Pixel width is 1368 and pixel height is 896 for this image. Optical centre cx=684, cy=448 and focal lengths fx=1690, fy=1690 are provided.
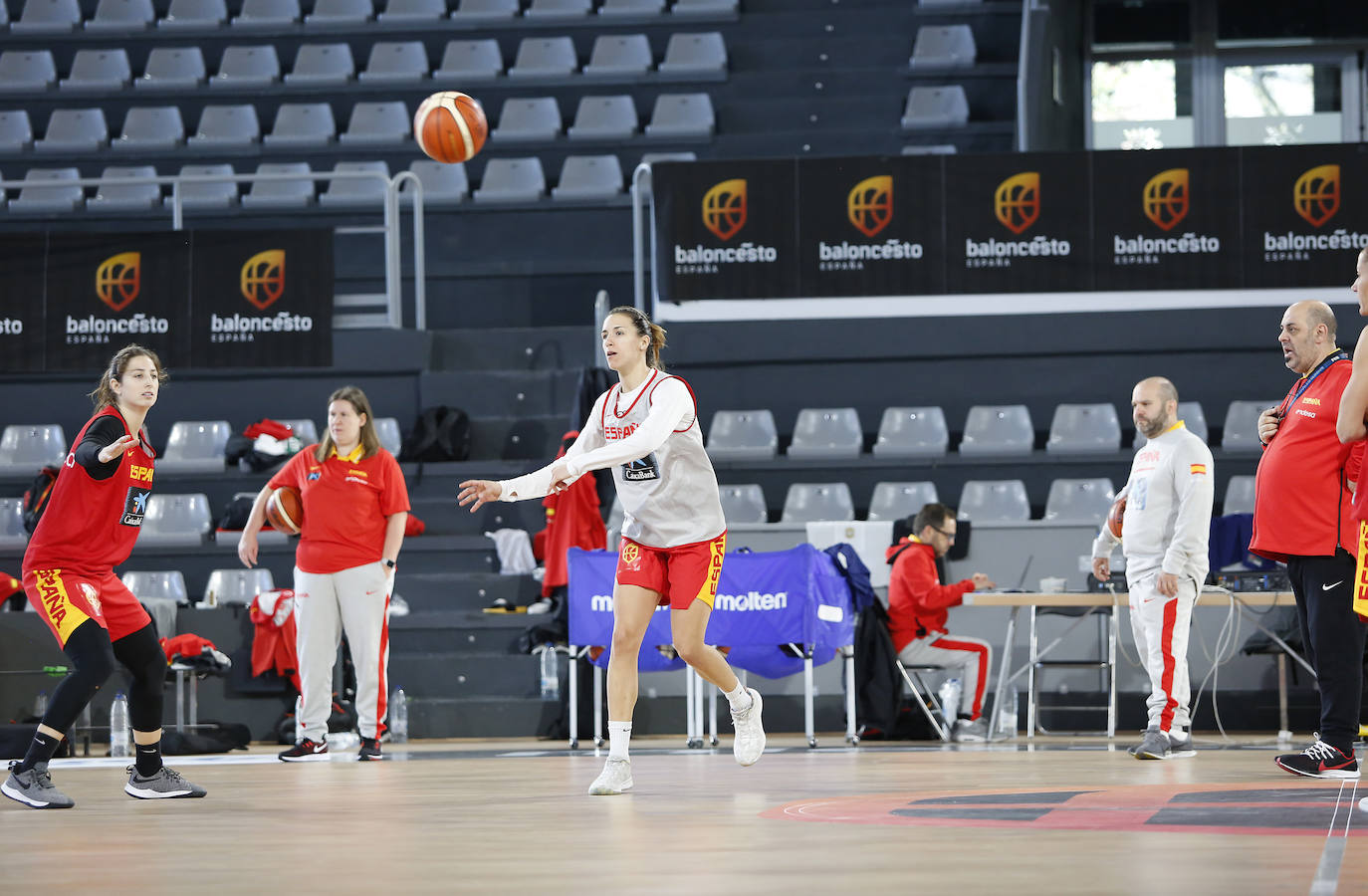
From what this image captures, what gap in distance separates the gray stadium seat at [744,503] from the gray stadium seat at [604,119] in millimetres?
5231

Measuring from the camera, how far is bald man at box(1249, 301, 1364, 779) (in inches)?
262

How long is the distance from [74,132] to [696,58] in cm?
661

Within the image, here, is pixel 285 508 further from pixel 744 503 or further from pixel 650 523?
pixel 744 503

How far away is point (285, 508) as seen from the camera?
951 cm

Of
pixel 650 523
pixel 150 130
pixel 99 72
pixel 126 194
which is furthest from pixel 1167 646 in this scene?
pixel 99 72

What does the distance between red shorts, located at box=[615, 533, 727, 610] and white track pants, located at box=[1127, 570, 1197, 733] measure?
10.4 ft

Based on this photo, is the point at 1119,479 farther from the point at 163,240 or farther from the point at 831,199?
the point at 163,240

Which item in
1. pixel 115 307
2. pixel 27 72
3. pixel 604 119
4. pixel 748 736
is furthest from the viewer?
pixel 27 72

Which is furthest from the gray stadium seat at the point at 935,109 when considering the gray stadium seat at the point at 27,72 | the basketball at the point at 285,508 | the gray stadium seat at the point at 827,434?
the gray stadium seat at the point at 27,72

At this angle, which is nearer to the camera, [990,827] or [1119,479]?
[990,827]

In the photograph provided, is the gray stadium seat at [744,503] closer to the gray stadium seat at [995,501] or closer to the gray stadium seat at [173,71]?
the gray stadium seat at [995,501]

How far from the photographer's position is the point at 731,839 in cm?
454

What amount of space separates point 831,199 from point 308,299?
4.40 meters

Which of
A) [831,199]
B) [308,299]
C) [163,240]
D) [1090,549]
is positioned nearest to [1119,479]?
[1090,549]
